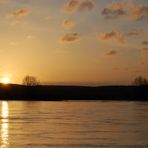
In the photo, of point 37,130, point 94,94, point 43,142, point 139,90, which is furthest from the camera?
point 94,94

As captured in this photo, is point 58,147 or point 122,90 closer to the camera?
point 58,147

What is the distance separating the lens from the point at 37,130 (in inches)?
1613

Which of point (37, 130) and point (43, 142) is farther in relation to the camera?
point (37, 130)

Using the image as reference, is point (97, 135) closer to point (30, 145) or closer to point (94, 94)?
point (30, 145)

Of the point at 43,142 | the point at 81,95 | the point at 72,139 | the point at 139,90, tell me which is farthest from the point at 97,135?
the point at 81,95

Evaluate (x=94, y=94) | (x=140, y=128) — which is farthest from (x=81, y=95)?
(x=140, y=128)

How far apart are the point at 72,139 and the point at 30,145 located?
412 cm

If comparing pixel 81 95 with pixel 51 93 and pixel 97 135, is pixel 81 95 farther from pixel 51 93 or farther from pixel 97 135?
pixel 97 135

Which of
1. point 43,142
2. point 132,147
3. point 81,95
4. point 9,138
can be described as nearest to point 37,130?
point 9,138

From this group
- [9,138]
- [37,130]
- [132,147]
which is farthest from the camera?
[37,130]

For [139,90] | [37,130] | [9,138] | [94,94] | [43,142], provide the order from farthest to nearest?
[94,94] → [139,90] → [37,130] → [9,138] → [43,142]

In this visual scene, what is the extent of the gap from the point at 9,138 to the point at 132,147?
31.7 ft

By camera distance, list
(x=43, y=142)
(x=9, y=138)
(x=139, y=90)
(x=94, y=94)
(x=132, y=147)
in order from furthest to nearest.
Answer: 1. (x=94, y=94)
2. (x=139, y=90)
3. (x=9, y=138)
4. (x=43, y=142)
5. (x=132, y=147)

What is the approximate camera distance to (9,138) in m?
35.2
